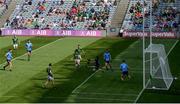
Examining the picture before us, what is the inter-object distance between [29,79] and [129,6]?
110 ft

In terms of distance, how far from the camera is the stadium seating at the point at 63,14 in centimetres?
6581

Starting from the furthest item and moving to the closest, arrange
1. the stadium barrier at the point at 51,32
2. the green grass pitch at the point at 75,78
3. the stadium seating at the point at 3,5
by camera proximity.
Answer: the stadium seating at the point at 3,5, the stadium barrier at the point at 51,32, the green grass pitch at the point at 75,78

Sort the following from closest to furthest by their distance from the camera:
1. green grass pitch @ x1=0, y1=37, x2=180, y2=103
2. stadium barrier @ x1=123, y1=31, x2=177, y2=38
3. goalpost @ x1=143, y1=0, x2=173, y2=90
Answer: green grass pitch @ x1=0, y1=37, x2=180, y2=103 < goalpost @ x1=143, y1=0, x2=173, y2=90 < stadium barrier @ x1=123, y1=31, x2=177, y2=38

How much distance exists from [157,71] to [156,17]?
30.8 metres

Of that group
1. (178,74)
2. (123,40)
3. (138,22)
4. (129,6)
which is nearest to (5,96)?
(178,74)

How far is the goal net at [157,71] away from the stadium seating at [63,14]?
2921 cm

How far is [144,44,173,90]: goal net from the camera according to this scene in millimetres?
33625

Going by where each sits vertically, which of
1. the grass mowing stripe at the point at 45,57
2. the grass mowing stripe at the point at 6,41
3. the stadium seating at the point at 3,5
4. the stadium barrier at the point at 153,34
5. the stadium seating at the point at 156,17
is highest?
the stadium seating at the point at 3,5

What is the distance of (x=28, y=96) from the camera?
32031 millimetres

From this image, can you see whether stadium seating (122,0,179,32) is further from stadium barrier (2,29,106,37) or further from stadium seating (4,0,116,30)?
stadium barrier (2,29,106,37)

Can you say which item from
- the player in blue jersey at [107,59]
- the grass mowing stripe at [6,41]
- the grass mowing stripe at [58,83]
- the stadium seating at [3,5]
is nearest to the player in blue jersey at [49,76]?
the grass mowing stripe at [58,83]

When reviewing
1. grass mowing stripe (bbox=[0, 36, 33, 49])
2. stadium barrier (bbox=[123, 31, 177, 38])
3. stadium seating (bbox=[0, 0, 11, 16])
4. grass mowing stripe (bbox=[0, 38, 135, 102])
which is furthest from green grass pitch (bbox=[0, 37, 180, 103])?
stadium seating (bbox=[0, 0, 11, 16])

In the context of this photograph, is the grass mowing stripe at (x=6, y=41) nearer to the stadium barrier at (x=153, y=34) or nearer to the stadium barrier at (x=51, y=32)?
the stadium barrier at (x=51, y=32)

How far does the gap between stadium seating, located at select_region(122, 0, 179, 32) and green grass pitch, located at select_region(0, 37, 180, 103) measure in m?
7.17
